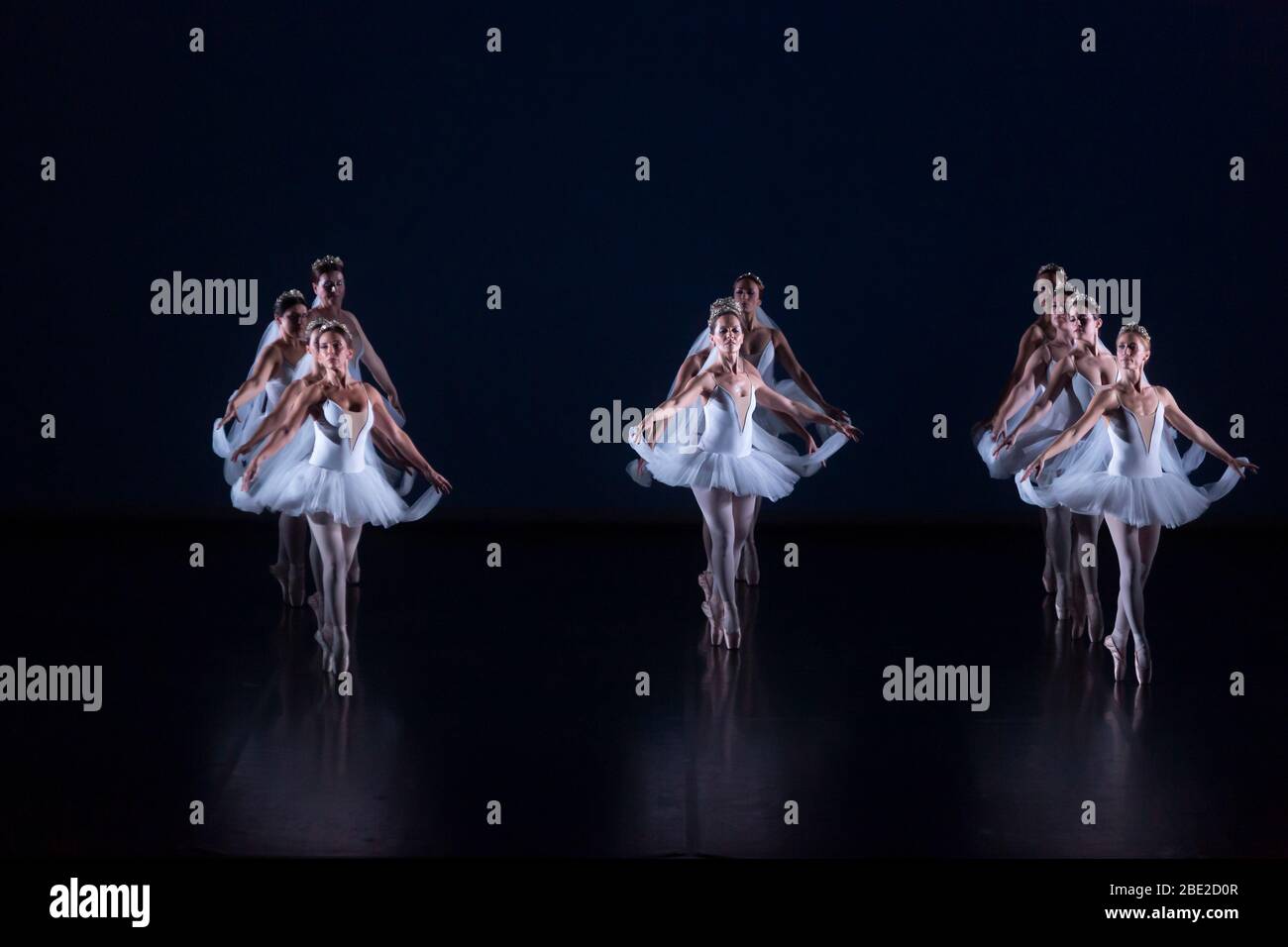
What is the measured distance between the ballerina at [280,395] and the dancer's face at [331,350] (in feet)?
2.52

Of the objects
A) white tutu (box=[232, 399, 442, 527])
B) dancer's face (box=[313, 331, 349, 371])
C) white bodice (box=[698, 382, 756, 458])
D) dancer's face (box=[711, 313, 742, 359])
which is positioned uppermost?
dancer's face (box=[711, 313, 742, 359])

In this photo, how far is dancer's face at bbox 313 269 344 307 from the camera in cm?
743

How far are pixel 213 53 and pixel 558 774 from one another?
17.2 feet

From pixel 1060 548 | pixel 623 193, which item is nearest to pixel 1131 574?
pixel 1060 548

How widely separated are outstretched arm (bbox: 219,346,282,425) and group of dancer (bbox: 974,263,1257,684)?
307 cm

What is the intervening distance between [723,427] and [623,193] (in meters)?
2.91

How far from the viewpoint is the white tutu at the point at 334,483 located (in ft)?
20.2

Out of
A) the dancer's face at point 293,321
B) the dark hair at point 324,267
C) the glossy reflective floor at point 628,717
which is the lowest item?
the glossy reflective floor at point 628,717

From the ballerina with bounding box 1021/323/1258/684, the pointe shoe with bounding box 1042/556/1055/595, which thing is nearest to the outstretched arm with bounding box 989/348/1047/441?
the pointe shoe with bounding box 1042/556/1055/595

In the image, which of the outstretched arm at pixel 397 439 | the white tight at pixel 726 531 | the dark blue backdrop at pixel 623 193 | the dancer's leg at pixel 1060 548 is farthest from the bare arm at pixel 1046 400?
the outstretched arm at pixel 397 439

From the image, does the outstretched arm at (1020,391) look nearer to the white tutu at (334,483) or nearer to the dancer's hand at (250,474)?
the white tutu at (334,483)

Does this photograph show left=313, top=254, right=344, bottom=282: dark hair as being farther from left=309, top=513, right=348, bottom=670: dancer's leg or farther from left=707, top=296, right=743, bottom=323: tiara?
left=707, top=296, right=743, bottom=323: tiara
